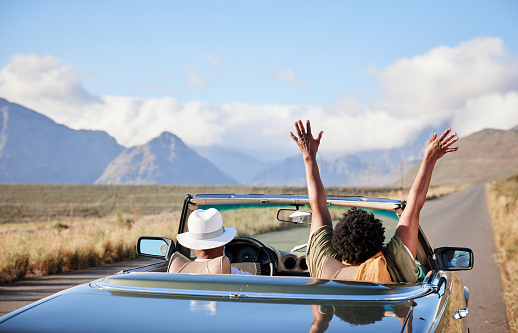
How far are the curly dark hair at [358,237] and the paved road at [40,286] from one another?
647 cm

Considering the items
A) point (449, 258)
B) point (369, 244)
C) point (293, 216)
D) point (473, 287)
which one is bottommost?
point (473, 287)

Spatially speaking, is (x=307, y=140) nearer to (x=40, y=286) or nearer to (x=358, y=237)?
(x=358, y=237)

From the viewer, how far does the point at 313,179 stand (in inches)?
137

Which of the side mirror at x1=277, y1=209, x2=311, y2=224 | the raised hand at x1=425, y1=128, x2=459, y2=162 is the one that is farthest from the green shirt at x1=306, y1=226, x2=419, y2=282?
the side mirror at x1=277, y1=209, x2=311, y2=224

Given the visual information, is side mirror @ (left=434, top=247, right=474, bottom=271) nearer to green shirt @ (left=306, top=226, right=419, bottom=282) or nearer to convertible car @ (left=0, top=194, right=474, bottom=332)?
convertible car @ (left=0, top=194, right=474, bottom=332)

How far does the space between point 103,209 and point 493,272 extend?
7310 cm

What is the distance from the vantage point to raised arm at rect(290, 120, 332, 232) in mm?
3438

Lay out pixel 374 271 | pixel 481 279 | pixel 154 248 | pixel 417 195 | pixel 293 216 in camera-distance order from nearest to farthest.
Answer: pixel 374 271, pixel 417 195, pixel 154 248, pixel 293 216, pixel 481 279

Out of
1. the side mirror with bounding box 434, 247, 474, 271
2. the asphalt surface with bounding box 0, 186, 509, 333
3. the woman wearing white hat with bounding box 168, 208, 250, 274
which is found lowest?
the asphalt surface with bounding box 0, 186, 509, 333

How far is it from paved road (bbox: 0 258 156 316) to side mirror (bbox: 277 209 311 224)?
17.1 ft

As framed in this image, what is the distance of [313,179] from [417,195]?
65 cm

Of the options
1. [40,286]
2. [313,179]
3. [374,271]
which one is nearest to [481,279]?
[40,286]

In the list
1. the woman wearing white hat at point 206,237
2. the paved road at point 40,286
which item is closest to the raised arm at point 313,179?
the woman wearing white hat at point 206,237

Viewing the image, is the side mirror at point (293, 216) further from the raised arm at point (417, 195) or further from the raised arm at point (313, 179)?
the raised arm at point (417, 195)
